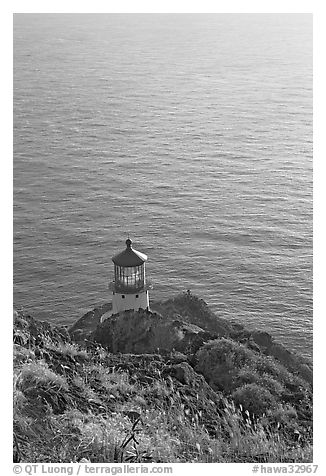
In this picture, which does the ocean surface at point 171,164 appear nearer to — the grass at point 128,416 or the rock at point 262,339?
the rock at point 262,339

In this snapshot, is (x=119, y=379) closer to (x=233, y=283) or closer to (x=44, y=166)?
(x=233, y=283)

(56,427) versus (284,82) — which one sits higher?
(284,82)

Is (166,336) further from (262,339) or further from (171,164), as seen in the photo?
(171,164)

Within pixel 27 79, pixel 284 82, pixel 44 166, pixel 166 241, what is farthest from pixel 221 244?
pixel 27 79

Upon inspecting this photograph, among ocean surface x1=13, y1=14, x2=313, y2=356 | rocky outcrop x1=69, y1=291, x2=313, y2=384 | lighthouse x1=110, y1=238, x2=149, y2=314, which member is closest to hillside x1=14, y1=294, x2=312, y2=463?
rocky outcrop x1=69, y1=291, x2=313, y2=384

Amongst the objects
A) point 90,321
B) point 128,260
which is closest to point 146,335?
point 128,260

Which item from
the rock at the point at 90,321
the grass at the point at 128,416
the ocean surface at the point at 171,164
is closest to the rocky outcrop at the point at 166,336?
the rock at the point at 90,321
